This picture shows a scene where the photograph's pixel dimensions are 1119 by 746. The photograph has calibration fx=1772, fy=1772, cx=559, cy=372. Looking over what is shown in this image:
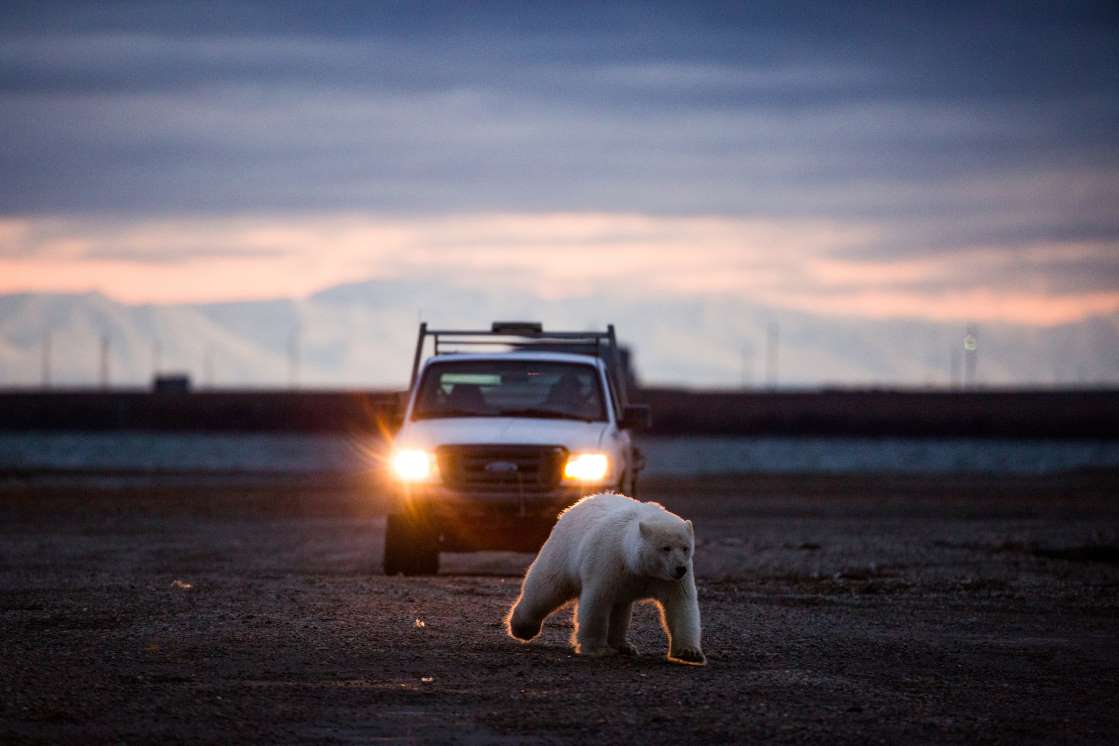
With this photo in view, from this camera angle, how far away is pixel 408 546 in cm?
1720

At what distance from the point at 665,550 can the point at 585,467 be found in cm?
660

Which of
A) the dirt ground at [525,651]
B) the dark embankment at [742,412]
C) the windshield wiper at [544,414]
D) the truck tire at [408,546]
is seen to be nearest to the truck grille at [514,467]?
the truck tire at [408,546]

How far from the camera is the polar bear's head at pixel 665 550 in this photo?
10148 millimetres

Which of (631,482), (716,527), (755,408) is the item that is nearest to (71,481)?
(716,527)

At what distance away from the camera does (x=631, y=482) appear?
Result: 18703 millimetres

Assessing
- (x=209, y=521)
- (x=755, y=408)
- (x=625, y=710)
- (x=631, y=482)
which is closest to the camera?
(x=625, y=710)

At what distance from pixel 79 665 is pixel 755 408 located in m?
136

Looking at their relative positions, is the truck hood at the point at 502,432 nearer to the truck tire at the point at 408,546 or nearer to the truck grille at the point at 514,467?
the truck grille at the point at 514,467

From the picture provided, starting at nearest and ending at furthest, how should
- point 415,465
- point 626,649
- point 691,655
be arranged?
point 691,655
point 626,649
point 415,465

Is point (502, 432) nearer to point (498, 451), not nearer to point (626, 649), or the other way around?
point (498, 451)

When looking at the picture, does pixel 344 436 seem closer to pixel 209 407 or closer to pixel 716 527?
pixel 209 407

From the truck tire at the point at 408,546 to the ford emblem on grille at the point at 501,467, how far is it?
36.2 inches

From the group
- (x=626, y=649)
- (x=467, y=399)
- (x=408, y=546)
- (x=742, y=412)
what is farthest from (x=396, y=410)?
(x=742, y=412)

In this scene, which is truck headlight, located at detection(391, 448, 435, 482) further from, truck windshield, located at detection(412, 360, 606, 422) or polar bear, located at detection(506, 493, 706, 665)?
polar bear, located at detection(506, 493, 706, 665)
